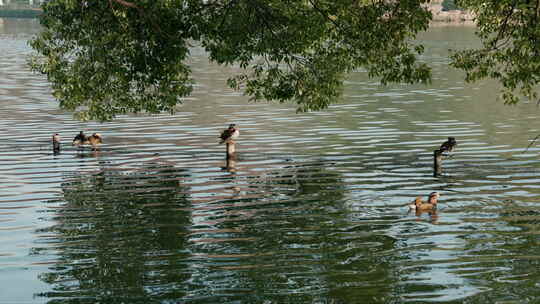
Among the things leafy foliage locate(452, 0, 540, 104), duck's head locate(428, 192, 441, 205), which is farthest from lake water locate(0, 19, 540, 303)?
leafy foliage locate(452, 0, 540, 104)

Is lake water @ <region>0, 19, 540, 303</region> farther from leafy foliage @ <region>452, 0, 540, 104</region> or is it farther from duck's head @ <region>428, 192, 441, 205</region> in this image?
leafy foliage @ <region>452, 0, 540, 104</region>

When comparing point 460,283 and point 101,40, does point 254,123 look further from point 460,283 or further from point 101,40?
point 460,283

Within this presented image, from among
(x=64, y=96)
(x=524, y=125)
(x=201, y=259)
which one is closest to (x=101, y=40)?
(x=64, y=96)

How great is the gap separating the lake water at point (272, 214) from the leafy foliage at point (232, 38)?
14.3ft

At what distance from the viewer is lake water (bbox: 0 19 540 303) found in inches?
776

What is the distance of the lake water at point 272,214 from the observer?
64.6 ft

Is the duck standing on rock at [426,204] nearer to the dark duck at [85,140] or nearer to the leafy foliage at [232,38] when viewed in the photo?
the leafy foliage at [232,38]

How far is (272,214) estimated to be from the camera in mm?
27828

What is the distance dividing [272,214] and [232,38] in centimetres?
731

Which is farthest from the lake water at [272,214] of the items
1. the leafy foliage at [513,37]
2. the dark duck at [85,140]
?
the leafy foliage at [513,37]

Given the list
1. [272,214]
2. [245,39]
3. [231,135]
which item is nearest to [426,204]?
[272,214]

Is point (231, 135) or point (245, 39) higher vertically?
point (245, 39)

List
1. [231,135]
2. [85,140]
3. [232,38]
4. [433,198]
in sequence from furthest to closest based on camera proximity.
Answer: [85,140]
[231,135]
[232,38]
[433,198]

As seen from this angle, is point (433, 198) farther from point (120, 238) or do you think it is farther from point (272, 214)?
point (120, 238)
